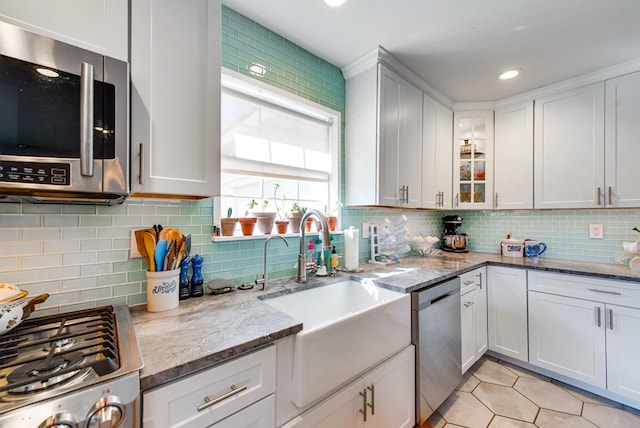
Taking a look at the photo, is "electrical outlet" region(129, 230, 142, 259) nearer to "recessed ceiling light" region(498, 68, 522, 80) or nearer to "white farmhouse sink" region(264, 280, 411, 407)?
"white farmhouse sink" region(264, 280, 411, 407)

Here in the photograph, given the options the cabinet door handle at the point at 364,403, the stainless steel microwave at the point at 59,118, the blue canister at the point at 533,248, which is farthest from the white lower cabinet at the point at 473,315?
the stainless steel microwave at the point at 59,118

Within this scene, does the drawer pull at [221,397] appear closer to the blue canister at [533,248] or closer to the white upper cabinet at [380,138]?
the white upper cabinet at [380,138]

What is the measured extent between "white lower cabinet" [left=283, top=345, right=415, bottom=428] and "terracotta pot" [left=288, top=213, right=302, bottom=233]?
0.95 m

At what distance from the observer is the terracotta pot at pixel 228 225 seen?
149 centimetres

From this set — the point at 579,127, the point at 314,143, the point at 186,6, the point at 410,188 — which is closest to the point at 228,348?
the point at 186,6

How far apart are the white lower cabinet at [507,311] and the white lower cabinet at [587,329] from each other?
0.19ft

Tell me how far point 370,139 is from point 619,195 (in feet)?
6.68

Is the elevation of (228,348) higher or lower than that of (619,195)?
lower

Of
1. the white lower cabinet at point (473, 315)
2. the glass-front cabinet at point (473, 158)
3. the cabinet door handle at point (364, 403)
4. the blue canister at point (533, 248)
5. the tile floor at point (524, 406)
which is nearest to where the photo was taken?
the cabinet door handle at point (364, 403)

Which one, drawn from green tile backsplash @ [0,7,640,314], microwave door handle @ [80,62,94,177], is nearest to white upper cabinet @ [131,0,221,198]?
microwave door handle @ [80,62,94,177]

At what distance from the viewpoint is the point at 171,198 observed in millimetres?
1277

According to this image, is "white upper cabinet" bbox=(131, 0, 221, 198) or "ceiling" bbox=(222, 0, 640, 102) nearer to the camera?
"white upper cabinet" bbox=(131, 0, 221, 198)

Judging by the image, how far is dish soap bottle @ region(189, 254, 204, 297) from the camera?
131 cm

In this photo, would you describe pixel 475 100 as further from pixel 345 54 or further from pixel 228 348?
pixel 228 348
